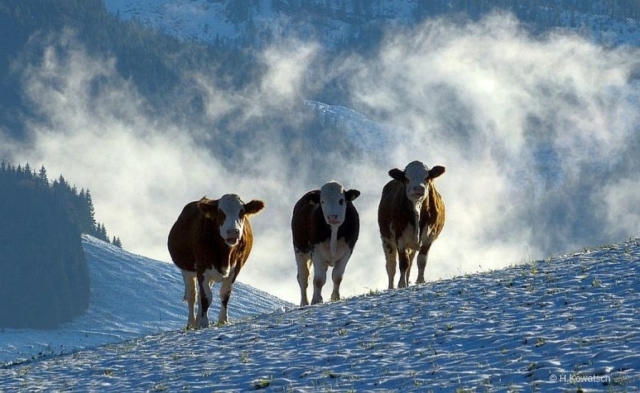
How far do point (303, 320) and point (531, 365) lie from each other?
277 inches

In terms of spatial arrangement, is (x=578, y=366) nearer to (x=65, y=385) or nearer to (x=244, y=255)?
(x=65, y=385)

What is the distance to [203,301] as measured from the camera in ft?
81.7

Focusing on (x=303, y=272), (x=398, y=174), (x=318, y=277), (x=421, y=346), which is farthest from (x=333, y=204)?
(x=421, y=346)

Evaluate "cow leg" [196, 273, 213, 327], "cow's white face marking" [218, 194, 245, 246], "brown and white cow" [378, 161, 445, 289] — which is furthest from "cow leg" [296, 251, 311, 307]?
"cow leg" [196, 273, 213, 327]

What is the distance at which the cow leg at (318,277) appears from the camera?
2661cm

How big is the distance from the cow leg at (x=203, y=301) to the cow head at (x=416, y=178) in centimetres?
469

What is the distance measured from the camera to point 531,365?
15016mm

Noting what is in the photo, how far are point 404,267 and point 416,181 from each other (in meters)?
1.86

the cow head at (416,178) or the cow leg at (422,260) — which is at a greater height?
the cow head at (416,178)

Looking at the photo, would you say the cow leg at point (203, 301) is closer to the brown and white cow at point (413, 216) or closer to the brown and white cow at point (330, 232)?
the brown and white cow at point (330, 232)

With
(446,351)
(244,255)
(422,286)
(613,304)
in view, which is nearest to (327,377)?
(446,351)

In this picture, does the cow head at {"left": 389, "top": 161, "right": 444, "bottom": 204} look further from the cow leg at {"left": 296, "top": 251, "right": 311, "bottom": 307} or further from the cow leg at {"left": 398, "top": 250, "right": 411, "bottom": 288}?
the cow leg at {"left": 296, "top": 251, "right": 311, "bottom": 307}

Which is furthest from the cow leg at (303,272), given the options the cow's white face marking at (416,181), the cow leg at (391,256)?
the cow's white face marking at (416,181)

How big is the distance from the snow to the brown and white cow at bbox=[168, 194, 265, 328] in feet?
4.55
